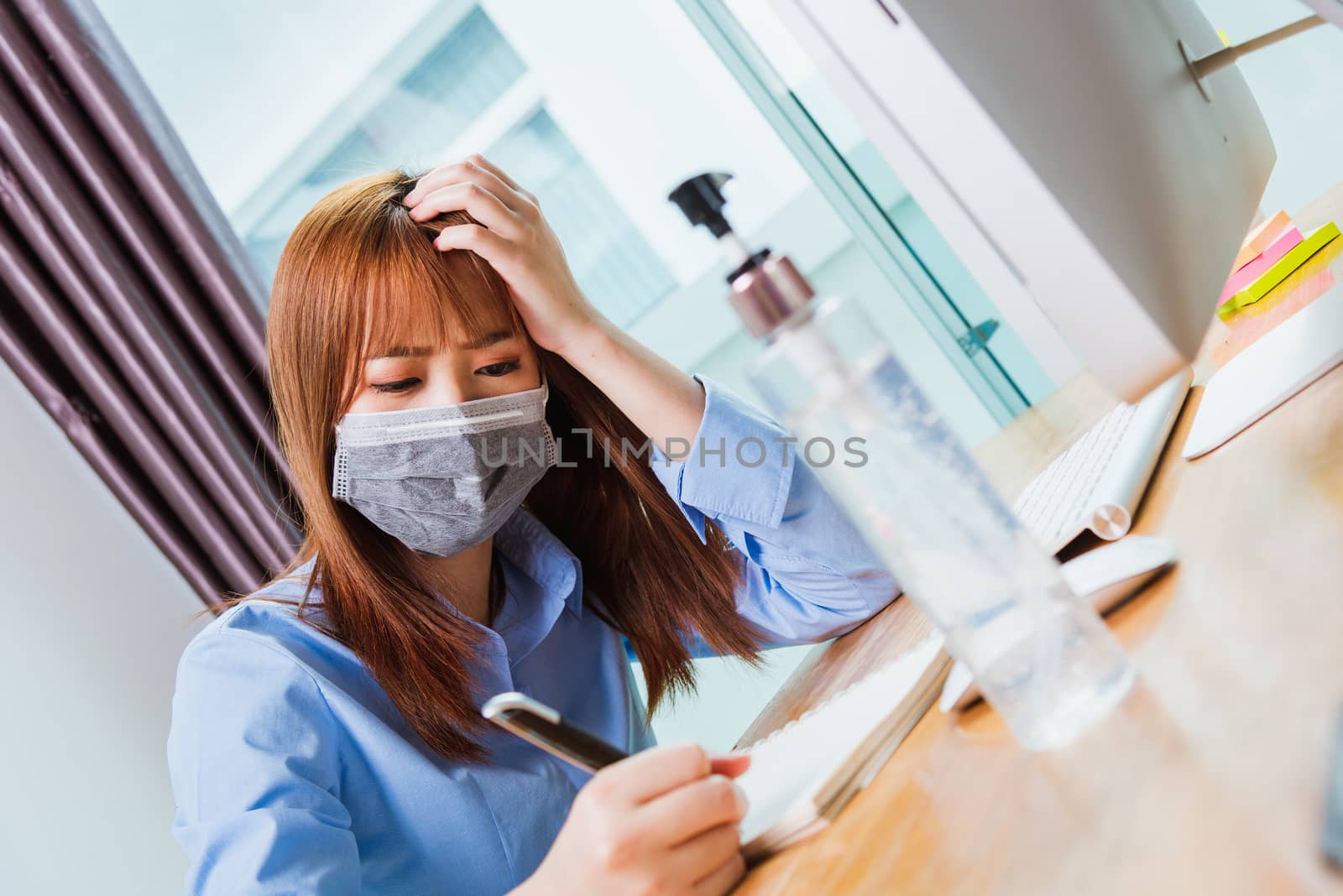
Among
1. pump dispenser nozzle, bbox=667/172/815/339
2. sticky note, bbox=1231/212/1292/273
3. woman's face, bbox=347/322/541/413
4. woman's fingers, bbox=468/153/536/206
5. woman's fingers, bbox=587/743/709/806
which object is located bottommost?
sticky note, bbox=1231/212/1292/273

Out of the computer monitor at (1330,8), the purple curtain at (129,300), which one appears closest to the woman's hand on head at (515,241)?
the computer monitor at (1330,8)

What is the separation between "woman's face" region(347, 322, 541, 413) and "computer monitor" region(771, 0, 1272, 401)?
518 mm

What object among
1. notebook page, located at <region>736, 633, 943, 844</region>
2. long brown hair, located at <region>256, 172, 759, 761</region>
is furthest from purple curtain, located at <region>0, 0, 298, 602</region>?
notebook page, located at <region>736, 633, 943, 844</region>

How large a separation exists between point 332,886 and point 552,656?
420 mm

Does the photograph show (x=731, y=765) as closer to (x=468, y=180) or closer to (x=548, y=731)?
(x=548, y=731)

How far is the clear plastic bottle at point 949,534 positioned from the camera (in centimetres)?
40

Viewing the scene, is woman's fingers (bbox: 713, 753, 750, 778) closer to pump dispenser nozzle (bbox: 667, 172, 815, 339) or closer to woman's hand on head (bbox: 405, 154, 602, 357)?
pump dispenser nozzle (bbox: 667, 172, 815, 339)

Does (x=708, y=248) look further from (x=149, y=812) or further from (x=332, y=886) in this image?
(x=332, y=886)

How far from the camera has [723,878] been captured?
458mm

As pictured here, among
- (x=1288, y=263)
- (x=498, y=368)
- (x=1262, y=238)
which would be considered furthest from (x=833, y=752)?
(x=1262, y=238)

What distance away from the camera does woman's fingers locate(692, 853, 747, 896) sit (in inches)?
17.7

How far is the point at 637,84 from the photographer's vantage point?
2158mm

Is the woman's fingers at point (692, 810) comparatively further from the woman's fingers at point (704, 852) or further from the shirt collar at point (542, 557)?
the shirt collar at point (542, 557)

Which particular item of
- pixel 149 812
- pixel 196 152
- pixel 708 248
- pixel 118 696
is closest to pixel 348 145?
pixel 196 152
